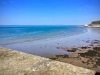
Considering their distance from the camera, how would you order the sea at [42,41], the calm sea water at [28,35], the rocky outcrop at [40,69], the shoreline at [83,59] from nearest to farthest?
the rocky outcrop at [40,69] → the shoreline at [83,59] → the sea at [42,41] → the calm sea water at [28,35]

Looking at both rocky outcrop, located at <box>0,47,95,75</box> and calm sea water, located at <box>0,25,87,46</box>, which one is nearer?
rocky outcrop, located at <box>0,47,95,75</box>

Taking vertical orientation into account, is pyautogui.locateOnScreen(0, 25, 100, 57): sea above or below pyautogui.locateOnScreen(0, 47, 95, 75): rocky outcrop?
below

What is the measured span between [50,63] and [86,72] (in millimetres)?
1295

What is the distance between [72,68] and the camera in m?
3.28

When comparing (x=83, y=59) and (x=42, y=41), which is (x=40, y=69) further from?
(x=42, y=41)

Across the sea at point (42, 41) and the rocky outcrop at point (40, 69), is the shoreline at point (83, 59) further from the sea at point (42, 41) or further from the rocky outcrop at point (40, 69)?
the rocky outcrop at point (40, 69)

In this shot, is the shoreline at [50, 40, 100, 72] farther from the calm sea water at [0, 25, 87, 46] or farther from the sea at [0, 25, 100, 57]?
the calm sea water at [0, 25, 87, 46]

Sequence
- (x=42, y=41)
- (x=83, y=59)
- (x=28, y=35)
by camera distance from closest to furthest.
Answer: (x=83, y=59)
(x=42, y=41)
(x=28, y=35)

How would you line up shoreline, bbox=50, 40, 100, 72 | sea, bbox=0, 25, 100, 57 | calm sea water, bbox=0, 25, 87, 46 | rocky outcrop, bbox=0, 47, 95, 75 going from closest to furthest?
rocky outcrop, bbox=0, 47, 95, 75 → shoreline, bbox=50, 40, 100, 72 → sea, bbox=0, 25, 100, 57 → calm sea water, bbox=0, 25, 87, 46

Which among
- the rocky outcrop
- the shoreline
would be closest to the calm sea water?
the shoreline

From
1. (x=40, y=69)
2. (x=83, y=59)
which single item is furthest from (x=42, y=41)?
(x=40, y=69)

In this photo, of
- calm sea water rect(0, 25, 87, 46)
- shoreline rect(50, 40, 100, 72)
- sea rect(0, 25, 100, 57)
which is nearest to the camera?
shoreline rect(50, 40, 100, 72)

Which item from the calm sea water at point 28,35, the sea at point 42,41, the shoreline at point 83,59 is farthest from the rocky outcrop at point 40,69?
the calm sea water at point 28,35

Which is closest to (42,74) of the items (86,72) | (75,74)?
(75,74)
